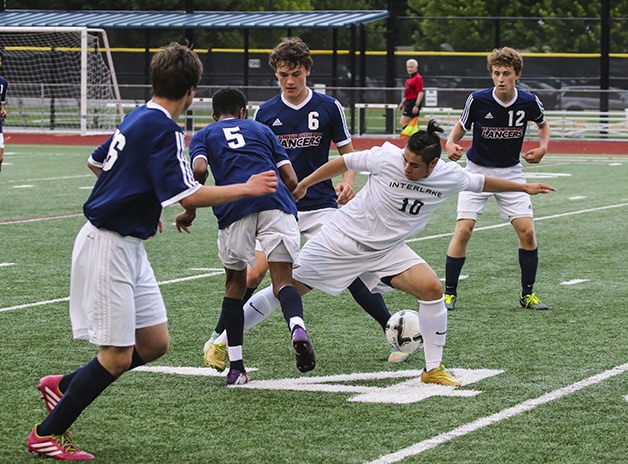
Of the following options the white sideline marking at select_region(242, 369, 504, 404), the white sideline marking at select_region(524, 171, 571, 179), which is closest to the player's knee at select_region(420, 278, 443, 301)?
the white sideline marking at select_region(242, 369, 504, 404)

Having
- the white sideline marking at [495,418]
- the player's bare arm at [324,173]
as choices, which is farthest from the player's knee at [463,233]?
the player's bare arm at [324,173]

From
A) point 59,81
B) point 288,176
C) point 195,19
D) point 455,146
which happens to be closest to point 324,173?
point 288,176

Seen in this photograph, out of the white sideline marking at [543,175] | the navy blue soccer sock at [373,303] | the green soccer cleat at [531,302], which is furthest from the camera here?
the white sideline marking at [543,175]

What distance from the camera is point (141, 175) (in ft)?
16.7

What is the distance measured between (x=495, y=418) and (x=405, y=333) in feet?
4.49

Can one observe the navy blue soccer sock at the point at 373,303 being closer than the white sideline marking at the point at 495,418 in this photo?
No

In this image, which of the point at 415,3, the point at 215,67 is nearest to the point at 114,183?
the point at 215,67

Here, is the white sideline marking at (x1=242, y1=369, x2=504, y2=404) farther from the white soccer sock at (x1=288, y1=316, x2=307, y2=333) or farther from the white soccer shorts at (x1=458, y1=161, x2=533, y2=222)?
the white soccer shorts at (x1=458, y1=161, x2=533, y2=222)

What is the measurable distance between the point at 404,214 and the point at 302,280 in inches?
26.6

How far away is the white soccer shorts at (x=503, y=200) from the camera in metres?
9.61

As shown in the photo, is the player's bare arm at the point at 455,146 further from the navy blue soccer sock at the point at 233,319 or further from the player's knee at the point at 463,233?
the navy blue soccer sock at the point at 233,319

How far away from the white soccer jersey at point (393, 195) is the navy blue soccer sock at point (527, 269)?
247cm

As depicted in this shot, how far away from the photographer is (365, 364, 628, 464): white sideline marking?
5246 mm

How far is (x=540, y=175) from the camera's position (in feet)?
74.4
